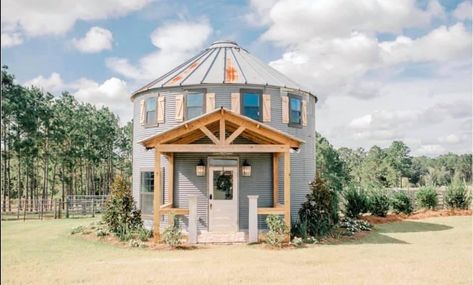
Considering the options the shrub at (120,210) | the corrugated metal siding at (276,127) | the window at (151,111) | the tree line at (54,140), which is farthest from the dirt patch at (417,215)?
the tree line at (54,140)

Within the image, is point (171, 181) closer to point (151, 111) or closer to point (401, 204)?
point (151, 111)

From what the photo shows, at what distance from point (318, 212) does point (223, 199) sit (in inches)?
124

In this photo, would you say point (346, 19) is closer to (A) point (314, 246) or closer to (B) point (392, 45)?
(B) point (392, 45)

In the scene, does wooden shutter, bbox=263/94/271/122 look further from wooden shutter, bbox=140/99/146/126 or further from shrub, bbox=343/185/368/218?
shrub, bbox=343/185/368/218

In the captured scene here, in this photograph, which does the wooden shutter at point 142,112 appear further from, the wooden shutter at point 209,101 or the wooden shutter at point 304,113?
the wooden shutter at point 304,113

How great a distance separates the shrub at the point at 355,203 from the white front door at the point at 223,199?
7.03 metres

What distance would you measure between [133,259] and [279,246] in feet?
13.0

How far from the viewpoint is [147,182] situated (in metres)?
16.3

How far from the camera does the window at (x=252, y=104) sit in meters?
15.8

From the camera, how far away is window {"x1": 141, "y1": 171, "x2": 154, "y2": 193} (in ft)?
53.0

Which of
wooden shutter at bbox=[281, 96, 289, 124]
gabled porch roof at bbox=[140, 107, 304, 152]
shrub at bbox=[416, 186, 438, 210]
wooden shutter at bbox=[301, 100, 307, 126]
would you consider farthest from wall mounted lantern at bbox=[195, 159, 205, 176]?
shrub at bbox=[416, 186, 438, 210]

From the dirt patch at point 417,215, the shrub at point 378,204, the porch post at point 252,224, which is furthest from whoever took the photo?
the shrub at point 378,204

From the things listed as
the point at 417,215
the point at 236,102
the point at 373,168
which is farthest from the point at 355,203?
the point at 373,168

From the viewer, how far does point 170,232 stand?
492 inches
